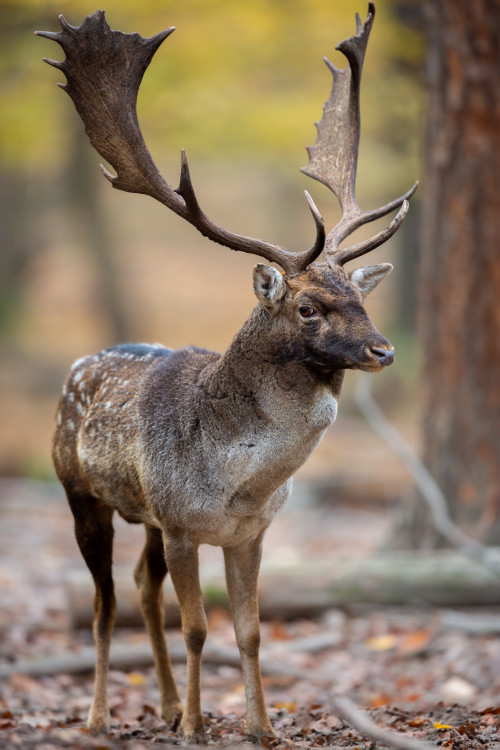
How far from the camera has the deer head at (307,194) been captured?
15.6ft

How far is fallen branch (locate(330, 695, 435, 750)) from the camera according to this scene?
4.14 metres

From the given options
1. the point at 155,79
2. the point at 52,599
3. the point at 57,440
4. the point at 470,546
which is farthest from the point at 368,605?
the point at 155,79

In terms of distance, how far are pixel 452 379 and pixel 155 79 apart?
1028 centimetres

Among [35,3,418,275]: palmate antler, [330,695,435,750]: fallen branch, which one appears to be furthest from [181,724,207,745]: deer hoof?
[35,3,418,275]: palmate antler

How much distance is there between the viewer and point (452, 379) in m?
8.77

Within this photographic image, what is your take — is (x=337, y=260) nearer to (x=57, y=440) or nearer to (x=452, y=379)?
(x=57, y=440)

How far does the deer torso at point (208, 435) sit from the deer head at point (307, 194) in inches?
9.0

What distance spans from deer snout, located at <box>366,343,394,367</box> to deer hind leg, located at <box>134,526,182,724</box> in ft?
6.32

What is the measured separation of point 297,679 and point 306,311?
3319 mm

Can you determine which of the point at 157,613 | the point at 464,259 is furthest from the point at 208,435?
the point at 464,259

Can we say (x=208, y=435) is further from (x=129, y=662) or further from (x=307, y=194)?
Result: (x=129, y=662)

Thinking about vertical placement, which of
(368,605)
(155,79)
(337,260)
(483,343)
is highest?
(155,79)

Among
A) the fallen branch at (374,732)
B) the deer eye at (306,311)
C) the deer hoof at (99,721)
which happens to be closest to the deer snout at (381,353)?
the deer eye at (306,311)

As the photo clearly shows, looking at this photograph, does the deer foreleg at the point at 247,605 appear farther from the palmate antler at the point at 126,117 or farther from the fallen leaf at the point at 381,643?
the fallen leaf at the point at 381,643
